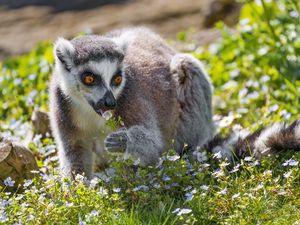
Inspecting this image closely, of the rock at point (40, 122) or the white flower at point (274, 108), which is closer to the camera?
the white flower at point (274, 108)

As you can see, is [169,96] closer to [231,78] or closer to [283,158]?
Result: [283,158]

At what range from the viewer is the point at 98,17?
10711 millimetres

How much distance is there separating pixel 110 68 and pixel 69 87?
403 millimetres

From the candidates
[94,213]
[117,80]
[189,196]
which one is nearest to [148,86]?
[117,80]

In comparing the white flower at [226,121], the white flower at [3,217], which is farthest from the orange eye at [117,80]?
the white flower at [226,121]

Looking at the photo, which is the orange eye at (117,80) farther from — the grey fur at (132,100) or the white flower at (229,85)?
the white flower at (229,85)

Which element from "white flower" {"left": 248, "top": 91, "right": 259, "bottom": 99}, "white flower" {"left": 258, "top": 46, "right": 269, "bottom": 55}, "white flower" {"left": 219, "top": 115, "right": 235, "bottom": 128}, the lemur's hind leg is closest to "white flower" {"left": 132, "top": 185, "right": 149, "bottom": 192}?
the lemur's hind leg

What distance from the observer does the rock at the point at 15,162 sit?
521 centimetres

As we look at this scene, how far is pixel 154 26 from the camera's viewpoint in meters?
10.2

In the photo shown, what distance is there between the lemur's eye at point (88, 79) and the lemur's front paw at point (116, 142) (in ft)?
1.38

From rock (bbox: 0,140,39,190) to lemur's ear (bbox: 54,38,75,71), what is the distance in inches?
29.6

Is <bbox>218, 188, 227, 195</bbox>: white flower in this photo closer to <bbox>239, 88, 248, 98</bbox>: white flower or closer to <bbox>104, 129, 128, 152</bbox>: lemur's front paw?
<bbox>104, 129, 128, 152</bbox>: lemur's front paw

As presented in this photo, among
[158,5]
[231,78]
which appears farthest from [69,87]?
[158,5]

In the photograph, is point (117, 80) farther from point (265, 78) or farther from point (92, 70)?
point (265, 78)
